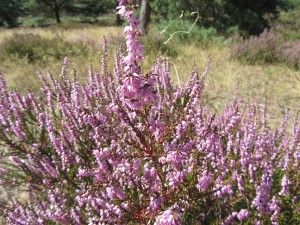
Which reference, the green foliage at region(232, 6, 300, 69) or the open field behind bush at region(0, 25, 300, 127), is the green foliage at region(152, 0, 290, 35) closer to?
the open field behind bush at region(0, 25, 300, 127)

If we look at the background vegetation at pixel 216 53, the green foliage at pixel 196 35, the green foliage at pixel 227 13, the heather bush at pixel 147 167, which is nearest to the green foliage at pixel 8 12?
the background vegetation at pixel 216 53

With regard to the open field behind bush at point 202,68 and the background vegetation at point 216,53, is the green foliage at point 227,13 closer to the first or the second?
the background vegetation at point 216,53

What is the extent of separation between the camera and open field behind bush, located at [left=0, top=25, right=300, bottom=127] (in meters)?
7.06

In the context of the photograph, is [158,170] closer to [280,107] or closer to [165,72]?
[165,72]

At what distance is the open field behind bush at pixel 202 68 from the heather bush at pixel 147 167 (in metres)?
3.11

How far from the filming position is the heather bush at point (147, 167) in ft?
5.59

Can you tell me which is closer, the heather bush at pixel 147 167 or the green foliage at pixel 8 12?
the heather bush at pixel 147 167

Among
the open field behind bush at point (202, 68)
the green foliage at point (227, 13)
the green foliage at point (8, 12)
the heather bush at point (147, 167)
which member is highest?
the heather bush at point (147, 167)

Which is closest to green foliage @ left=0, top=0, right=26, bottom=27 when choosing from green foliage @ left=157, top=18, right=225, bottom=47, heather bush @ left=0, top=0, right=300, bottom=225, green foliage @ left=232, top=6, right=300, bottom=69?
green foliage @ left=157, top=18, right=225, bottom=47

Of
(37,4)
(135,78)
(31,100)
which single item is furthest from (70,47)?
(37,4)

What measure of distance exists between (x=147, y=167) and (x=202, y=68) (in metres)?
6.77

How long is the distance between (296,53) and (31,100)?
7.37 m

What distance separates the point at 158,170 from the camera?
1809mm

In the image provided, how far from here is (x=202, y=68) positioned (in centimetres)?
863
